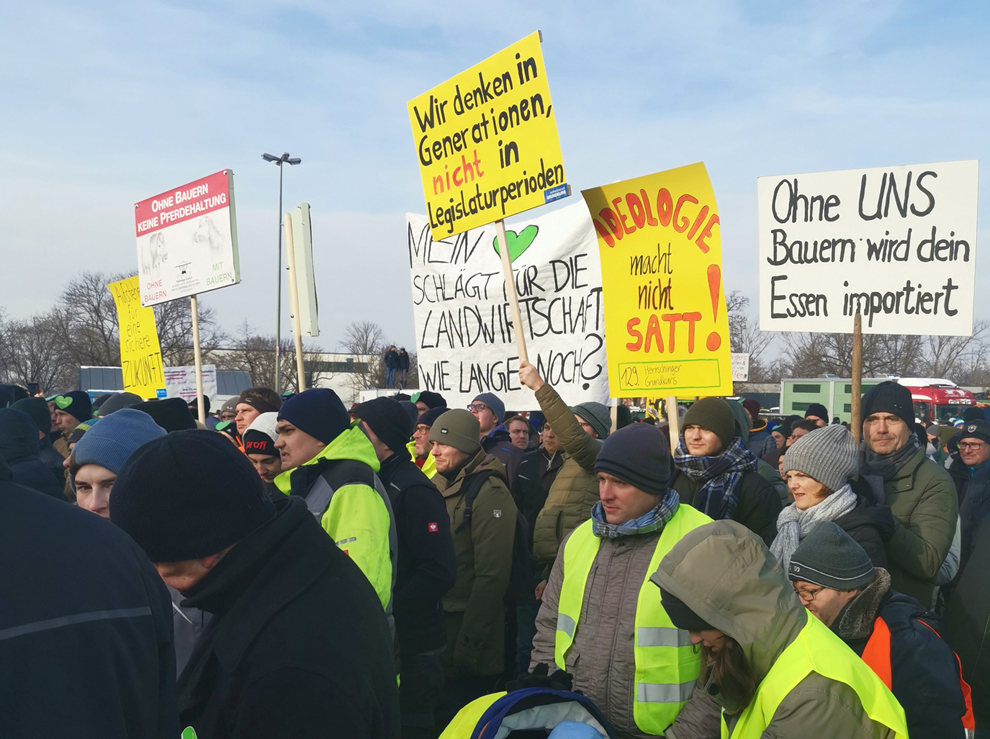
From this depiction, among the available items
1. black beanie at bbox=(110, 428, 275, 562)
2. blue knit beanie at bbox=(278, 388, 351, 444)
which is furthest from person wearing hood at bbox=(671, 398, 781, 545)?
black beanie at bbox=(110, 428, 275, 562)

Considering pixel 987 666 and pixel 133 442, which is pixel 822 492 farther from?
pixel 133 442

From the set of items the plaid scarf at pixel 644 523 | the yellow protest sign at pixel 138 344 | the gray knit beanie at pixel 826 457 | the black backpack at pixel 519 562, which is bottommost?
the black backpack at pixel 519 562

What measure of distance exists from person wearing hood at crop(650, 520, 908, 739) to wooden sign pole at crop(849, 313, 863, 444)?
2831mm

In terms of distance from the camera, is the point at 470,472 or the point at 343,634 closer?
the point at 343,634

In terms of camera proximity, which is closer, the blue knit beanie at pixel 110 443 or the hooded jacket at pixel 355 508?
the hooded jacket at pixel 355 508

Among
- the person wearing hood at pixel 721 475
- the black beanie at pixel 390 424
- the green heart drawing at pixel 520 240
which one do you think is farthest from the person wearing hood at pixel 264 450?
the green heart drawing at pixel 520 240

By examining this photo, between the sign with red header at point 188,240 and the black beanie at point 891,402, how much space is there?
218 inches

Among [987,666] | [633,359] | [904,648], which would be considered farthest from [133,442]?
[987,666]

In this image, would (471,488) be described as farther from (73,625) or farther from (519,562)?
(73,625)

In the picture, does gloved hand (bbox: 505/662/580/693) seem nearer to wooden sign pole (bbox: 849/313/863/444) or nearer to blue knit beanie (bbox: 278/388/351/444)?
blue knit beanie (bbox: 278/388/351/444)

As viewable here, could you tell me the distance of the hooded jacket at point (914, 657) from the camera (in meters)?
2.43

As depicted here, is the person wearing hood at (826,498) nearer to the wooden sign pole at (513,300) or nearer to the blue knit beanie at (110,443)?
the wooden sign pole at (513,300)

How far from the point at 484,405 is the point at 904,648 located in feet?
14.9

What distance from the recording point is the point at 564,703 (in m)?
2.10
